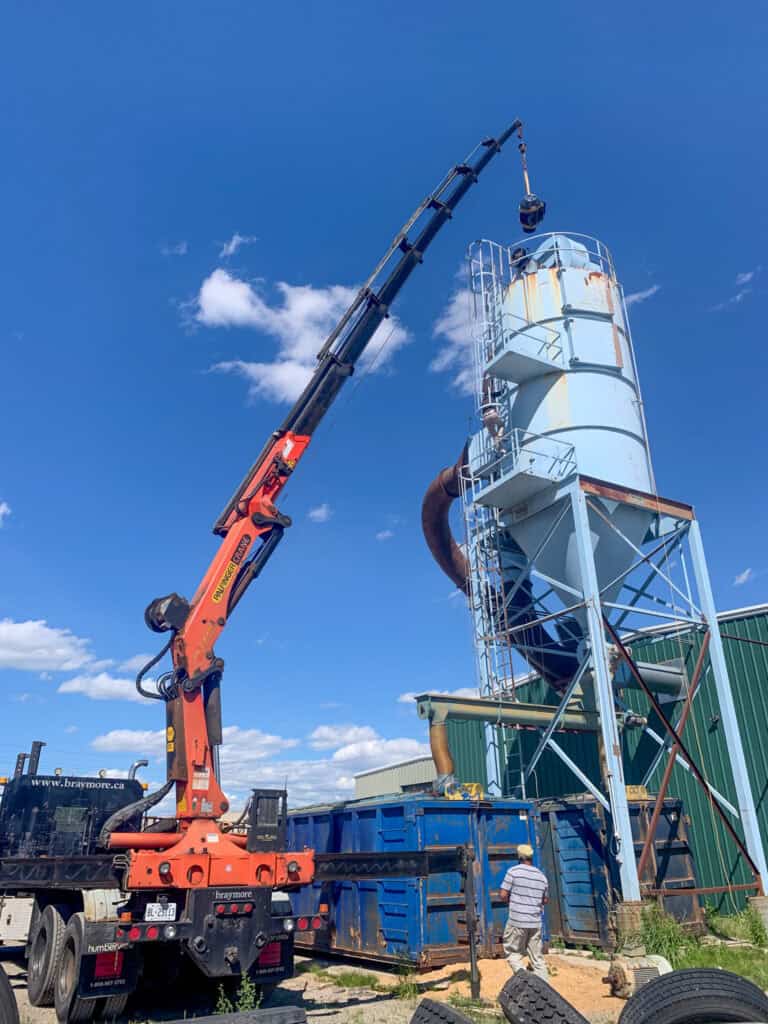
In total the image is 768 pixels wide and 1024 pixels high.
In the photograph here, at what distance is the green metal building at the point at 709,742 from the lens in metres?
15.2

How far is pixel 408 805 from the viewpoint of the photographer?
35.2 ft

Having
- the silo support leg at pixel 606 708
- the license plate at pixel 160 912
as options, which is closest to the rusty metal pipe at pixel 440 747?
the silo support leg at pixel 606 708

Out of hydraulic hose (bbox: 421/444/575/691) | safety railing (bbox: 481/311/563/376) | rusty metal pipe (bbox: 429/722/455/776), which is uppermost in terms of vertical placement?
safety railing (bbox: 481/311/563/376)

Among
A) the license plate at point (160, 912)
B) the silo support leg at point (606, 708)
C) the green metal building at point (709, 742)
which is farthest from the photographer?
the green metal building at point (709, 742)

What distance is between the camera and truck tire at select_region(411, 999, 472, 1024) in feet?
15.2

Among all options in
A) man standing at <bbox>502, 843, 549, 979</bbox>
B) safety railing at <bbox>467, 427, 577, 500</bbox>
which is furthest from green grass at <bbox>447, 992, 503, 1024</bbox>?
safety railing at <bbox>467, 427, 577, 500</bbox>

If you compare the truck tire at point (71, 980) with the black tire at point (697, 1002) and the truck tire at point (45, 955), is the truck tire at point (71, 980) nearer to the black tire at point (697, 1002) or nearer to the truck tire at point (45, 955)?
the truck tire at point (45, 955)

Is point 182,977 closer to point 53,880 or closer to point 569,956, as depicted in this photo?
point 53,880

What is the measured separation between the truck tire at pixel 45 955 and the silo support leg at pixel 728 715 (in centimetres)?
1106

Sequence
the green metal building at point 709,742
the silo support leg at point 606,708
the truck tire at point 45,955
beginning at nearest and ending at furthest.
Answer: the truck tire at point 45,955
the silo support leg at point 606,708
the green metal building at point 709,742

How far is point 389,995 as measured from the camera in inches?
358

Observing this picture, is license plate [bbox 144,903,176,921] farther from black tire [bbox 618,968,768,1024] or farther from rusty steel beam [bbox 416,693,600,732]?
rusty steel beam [bbox 416,693,600,732]

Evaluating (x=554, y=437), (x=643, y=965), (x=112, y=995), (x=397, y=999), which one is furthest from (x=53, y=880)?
(x=554, y=437)

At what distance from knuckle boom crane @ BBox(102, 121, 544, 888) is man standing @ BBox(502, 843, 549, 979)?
94.5 inches
